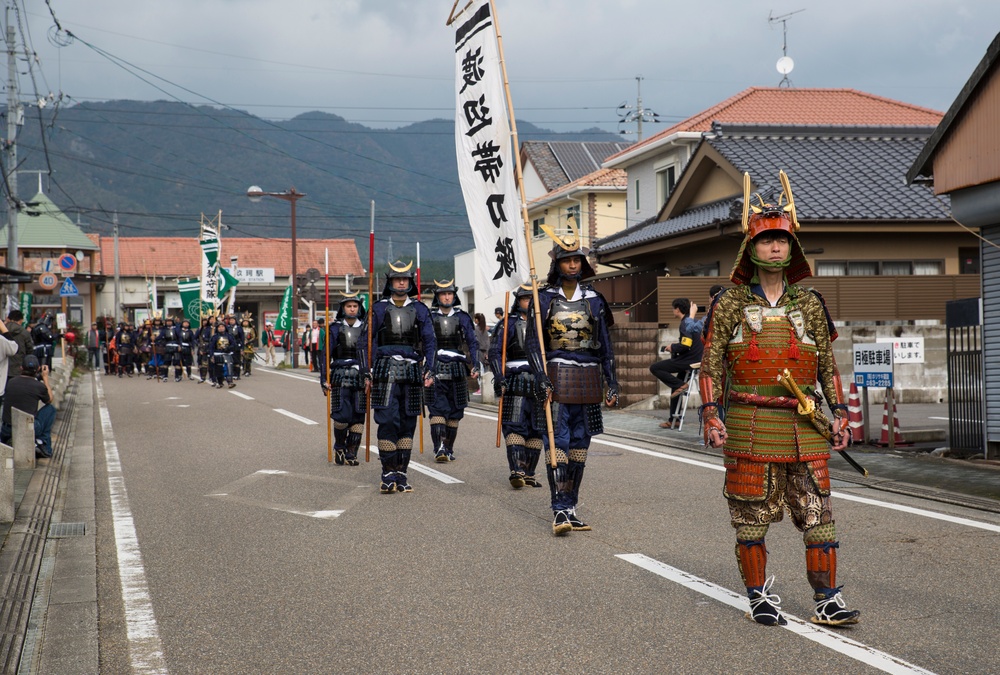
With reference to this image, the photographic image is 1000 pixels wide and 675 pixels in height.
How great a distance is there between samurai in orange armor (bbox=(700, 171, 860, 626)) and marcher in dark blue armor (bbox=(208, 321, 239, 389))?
82.9 feet

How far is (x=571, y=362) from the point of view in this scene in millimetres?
7992

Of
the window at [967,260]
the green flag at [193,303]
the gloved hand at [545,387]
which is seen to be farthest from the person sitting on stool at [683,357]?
the green flag at [193,303]

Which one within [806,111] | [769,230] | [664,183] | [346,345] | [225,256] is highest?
[806,111]

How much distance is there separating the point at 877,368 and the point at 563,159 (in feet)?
120

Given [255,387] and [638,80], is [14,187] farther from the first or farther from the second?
[638,80]

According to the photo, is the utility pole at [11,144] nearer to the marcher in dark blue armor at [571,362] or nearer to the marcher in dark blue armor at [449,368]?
the marcher in dark blue armor at [449,368]

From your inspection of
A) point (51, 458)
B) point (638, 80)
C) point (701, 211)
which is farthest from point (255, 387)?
point (638, 80)

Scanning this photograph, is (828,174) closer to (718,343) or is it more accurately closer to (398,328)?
(398,328)

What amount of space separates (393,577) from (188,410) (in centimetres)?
1546

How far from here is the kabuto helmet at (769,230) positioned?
5.29 metres

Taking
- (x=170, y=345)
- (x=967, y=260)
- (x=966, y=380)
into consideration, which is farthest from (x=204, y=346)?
(x=966, y=380)

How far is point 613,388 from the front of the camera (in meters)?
8.02

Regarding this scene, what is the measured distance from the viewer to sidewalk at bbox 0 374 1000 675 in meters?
5.17

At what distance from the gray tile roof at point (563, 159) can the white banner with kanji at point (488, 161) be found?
36.1 meters
